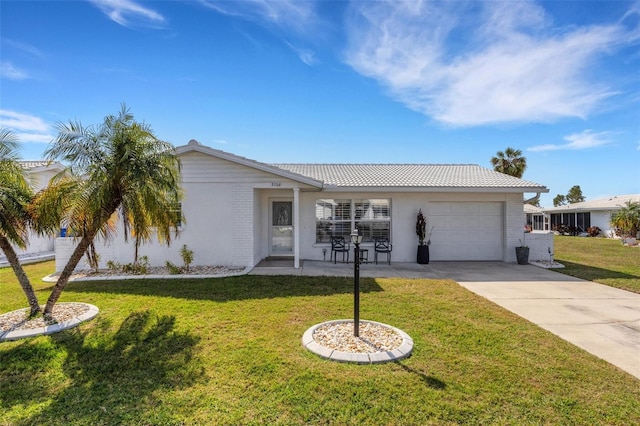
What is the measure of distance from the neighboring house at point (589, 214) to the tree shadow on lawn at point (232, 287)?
2962 cm

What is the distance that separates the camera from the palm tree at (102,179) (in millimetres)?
5133

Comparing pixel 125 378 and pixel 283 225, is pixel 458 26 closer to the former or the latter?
pixel 283 225

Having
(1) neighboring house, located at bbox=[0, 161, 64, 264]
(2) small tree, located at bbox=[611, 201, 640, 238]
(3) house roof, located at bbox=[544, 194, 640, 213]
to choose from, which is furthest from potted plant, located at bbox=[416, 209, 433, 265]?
(3) house roof, located at bbox=[544, 194, 640, 213]

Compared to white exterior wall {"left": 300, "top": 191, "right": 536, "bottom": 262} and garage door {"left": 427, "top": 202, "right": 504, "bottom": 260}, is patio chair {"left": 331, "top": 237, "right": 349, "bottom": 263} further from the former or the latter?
garage door {"left": 427, "top": 202, "right": 504, "bottom": 260}

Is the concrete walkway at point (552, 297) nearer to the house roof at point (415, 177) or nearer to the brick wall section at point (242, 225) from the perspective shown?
the brick wall section at point (242, 225)

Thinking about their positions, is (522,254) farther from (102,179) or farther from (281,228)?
(102,179)

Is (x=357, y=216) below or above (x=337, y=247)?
above

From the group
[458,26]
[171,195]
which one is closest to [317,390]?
[171,195]

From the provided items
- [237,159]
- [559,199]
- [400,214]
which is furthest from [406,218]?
[559,199]

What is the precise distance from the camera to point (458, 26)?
915 centimetres

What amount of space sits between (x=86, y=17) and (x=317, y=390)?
1018 centimetres

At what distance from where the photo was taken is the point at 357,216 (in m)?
12.3

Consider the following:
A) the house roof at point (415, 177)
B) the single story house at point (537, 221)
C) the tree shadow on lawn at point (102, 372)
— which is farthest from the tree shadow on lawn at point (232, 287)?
the single story house at point (537, 221)

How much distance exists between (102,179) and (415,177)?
11229 mm
